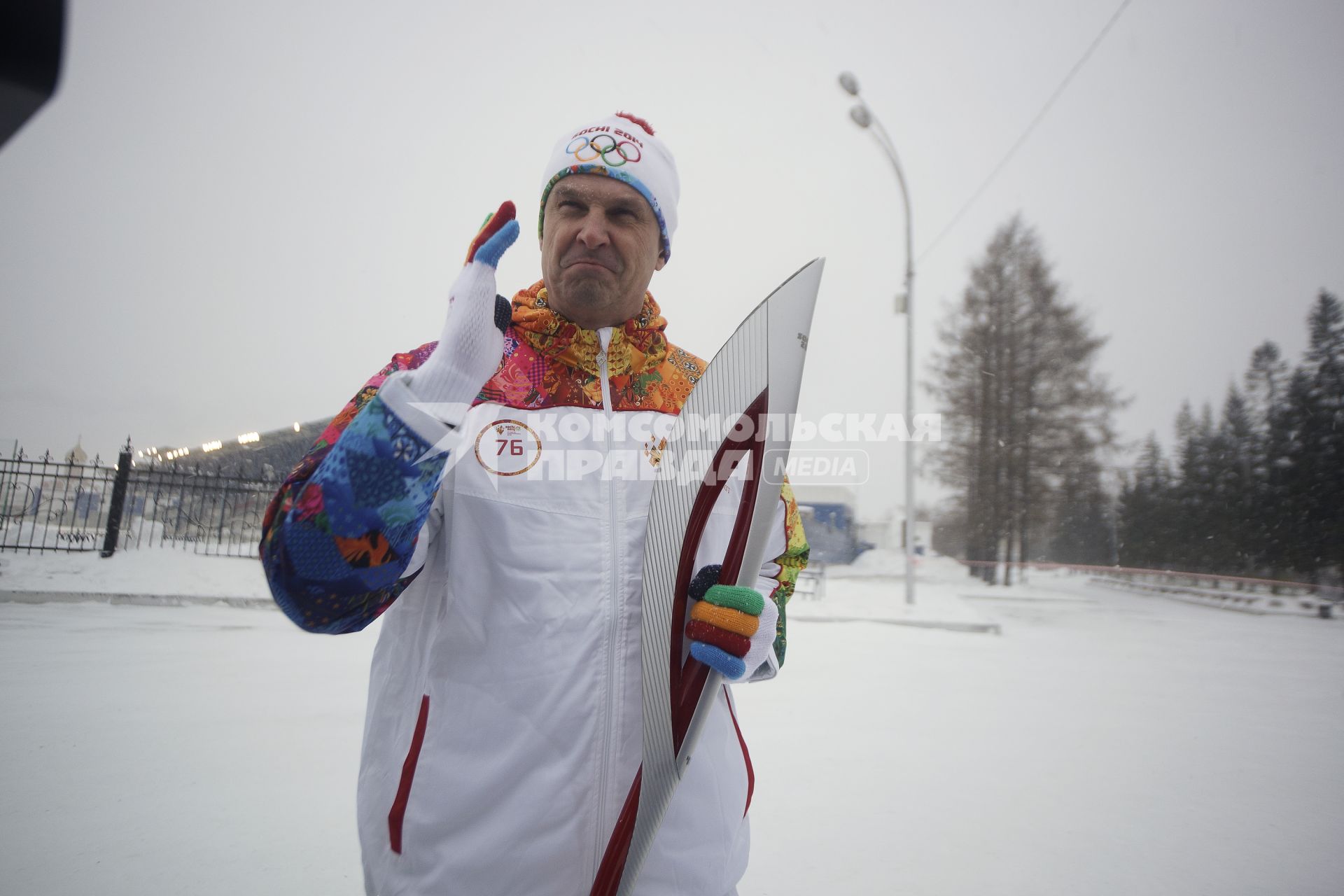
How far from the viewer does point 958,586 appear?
1619 centimetres

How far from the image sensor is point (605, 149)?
128 centimetres

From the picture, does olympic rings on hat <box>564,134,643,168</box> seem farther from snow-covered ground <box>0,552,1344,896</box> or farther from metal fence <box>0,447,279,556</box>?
metal fence <box>0,447,279,556</box>

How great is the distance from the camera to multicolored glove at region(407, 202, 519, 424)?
80 cm

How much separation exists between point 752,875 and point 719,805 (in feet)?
4.55

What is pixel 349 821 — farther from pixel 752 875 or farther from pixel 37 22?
pixel 37 22

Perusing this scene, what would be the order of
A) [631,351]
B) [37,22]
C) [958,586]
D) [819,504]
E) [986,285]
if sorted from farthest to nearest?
[819,504] → [986,285] → [958,586] → [631,351] → [37,22]

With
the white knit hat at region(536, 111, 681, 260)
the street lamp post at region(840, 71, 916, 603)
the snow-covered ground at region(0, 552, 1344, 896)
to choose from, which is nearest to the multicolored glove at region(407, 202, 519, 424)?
the white knit hat at region(536, 111, 681, 260)

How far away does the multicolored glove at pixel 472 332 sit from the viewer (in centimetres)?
80

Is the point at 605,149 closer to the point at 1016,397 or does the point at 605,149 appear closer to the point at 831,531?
the point at 1016,397

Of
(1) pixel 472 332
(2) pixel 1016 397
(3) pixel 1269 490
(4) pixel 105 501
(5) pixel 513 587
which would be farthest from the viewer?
(2) pixel 1016 397

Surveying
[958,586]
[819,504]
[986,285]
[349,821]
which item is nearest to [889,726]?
[349,821]

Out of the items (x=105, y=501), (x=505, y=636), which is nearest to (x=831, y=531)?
Answer: (x=105, y=501)

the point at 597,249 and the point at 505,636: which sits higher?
the point at 597,249

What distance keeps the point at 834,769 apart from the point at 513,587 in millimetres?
2687
